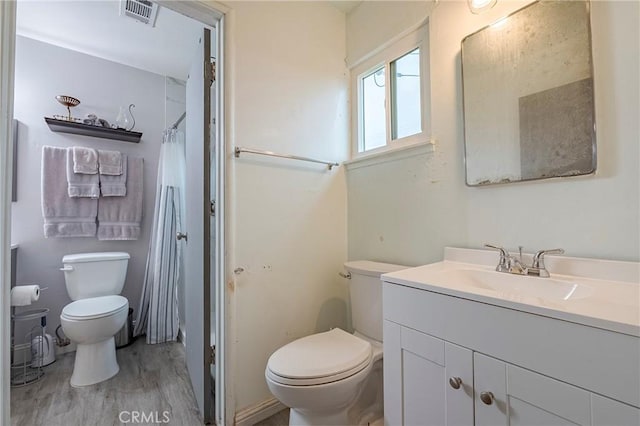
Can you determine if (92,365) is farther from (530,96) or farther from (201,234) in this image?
(530,96)

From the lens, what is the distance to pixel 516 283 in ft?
3.01

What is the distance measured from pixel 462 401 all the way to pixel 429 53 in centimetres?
148

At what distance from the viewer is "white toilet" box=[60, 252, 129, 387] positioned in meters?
1.62

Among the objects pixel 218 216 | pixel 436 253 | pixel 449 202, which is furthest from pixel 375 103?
pixel 218 216

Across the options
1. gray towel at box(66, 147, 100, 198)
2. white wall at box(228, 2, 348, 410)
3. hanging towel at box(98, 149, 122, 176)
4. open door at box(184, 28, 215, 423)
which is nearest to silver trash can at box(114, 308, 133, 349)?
open door at box(184, 28, 215, 423)

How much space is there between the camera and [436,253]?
1299 mm

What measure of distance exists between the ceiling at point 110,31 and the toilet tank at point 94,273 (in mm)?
1622

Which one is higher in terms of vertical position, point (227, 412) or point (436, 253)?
point (436, 253)

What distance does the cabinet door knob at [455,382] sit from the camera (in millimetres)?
749

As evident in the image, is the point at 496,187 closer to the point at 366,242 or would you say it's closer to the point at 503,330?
the point at 503,330

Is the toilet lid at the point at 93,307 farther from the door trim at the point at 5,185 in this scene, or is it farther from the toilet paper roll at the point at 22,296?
the door trim at the point at 5,185

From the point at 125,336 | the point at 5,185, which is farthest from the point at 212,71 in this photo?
the point at 125,336

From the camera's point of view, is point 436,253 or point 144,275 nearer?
point 436,253

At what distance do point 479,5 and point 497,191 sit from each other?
2.61 feet
